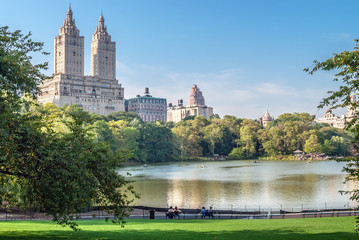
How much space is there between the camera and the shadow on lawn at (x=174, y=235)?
15.4 m

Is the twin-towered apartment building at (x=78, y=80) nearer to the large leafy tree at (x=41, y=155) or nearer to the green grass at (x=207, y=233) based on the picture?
the green grass at (x=207, y=233)

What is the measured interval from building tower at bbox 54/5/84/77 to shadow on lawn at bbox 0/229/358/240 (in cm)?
16683

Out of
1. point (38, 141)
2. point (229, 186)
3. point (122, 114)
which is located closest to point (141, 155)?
point (122, 114)

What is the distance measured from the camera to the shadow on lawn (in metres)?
15.4

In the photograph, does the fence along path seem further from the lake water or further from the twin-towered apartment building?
the twin-towered apartment building

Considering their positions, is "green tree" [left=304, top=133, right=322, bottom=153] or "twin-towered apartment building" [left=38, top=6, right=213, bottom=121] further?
"twin-towered apartment building" [left=38, top=6, right=213, bottom=121]

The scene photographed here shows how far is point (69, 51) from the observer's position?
18062 cm

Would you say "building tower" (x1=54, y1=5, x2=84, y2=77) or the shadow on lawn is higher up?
"building tower" (x1=54, y1=5, x2=84, y2=77)

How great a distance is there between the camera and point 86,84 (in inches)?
6944

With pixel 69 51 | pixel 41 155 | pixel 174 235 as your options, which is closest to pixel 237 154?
pixel 69 51

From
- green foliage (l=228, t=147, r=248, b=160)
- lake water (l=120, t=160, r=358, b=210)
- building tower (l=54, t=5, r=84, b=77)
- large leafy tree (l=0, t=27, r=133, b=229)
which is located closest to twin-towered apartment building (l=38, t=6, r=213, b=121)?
building tower (l=54, t=5, r=84, b=77)

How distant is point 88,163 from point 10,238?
4498 millimetres

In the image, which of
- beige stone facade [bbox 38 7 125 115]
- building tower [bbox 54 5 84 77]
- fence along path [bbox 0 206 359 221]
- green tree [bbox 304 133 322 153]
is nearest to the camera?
fence along path [bbox 0 206 359 221]

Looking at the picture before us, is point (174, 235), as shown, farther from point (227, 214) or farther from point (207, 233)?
point (227, 214)
